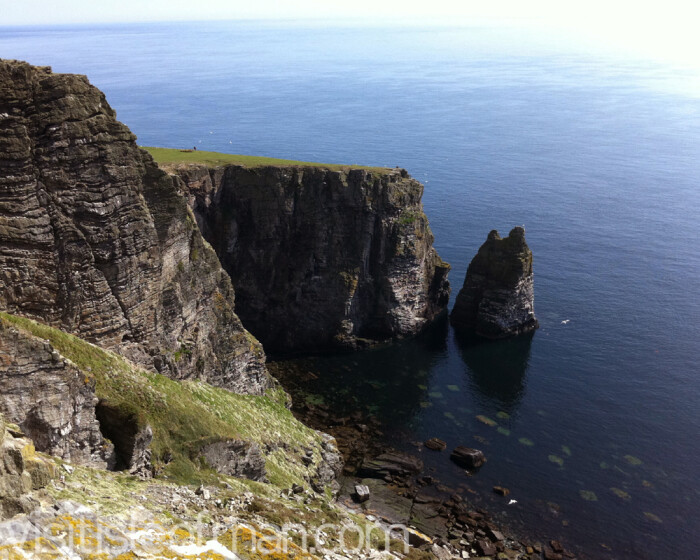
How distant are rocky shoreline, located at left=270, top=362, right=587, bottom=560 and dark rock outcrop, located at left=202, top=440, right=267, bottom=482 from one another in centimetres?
1507

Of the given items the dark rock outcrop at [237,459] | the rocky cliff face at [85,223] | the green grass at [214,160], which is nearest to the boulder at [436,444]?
the dark rock outcrop at [237,459]

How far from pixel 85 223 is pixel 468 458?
45712mm

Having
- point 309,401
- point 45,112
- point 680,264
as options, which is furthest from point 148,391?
point 680,264

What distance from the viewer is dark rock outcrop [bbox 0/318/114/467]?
99.1 ft

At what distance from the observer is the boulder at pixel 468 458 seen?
65562mm

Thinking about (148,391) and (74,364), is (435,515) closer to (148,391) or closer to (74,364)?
(148,391)

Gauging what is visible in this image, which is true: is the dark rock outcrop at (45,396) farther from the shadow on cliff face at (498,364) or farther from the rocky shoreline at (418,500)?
the shadow on cliff face at (498,364)

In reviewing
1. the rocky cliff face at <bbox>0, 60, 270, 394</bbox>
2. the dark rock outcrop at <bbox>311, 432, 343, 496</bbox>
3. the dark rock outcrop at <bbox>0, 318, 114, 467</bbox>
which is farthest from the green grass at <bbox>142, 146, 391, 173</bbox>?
the dark rock outcrop at <bbox>0, 318, 114, 467</bbox>

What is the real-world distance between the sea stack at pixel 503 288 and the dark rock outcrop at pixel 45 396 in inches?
2883

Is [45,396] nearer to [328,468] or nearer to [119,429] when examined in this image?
[119,429]

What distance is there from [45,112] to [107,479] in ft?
78.2

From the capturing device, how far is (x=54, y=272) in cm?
4047

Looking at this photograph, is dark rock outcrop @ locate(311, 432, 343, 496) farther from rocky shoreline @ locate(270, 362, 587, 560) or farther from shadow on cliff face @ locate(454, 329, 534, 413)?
shadow on cliff face @ locate(454, 329, 534, 413)

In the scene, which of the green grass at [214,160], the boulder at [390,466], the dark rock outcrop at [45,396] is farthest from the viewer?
the green grass at [214,160]
